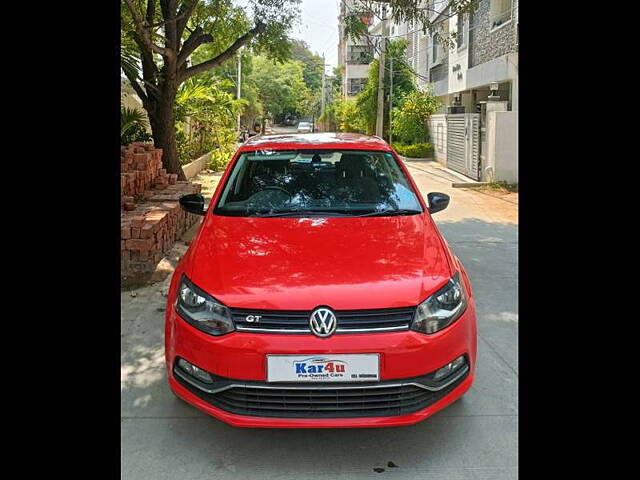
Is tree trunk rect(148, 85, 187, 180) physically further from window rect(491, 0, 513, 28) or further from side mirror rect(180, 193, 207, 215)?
window rect(491, 0, 513, 28)

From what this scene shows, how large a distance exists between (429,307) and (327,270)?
54 cm

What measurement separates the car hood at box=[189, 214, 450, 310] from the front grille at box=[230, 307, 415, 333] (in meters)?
0.03

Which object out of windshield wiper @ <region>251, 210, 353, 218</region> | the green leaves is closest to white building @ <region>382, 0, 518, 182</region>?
the green leaves

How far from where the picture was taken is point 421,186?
14.3 metres

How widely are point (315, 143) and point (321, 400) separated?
2.36 m

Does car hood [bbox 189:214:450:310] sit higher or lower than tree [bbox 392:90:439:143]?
lower

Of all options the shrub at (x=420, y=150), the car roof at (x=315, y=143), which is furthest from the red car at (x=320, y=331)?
the shrub at (x=420, y=150)

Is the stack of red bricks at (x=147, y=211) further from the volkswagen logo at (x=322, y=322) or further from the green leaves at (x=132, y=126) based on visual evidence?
the volkswagen logo at (x=322, y=322)

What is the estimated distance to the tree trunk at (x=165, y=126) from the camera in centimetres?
1082

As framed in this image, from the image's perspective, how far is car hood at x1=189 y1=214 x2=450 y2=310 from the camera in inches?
114

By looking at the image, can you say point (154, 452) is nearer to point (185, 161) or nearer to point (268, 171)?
point (268, 171)

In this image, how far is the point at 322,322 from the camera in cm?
280
